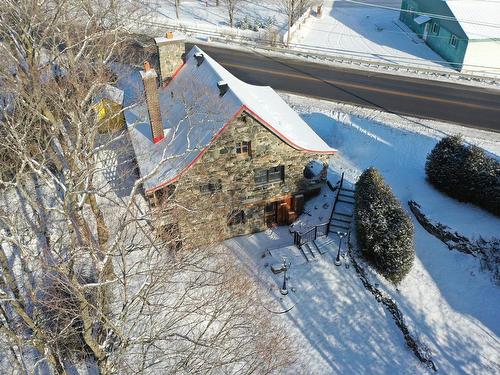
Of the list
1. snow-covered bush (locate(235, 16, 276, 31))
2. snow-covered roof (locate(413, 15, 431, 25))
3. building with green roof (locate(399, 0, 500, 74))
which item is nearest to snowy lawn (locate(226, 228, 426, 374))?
building with green roof (locate(399, 0, 500, 74))

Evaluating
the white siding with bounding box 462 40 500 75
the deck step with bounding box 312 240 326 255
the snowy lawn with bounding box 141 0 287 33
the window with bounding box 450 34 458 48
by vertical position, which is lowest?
the deck step with bounding box 312 240 326 255

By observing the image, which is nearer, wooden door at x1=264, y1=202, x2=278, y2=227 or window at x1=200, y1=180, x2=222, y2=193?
window at x1=200, y1=180, x2=222, y2=193

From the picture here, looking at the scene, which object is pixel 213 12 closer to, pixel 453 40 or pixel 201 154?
pixel 453 40

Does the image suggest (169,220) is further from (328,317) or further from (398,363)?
(398,363)

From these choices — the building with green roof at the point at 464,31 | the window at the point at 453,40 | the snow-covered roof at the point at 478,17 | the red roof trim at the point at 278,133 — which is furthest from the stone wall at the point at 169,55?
the window at the point at 453,40

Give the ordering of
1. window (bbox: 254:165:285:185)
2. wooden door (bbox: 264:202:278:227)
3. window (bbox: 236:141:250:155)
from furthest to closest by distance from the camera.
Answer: wooden door (bbox: 264:202:278:227) < window (bbox: 254:165:285:185) < window (bbox: 236:141:250:155)

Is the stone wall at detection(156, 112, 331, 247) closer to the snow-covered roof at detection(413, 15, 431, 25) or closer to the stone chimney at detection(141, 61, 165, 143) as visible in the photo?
the stone chimney at detection(141, 61, 165, 143)

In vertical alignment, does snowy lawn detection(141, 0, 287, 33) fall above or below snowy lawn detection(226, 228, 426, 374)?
above
